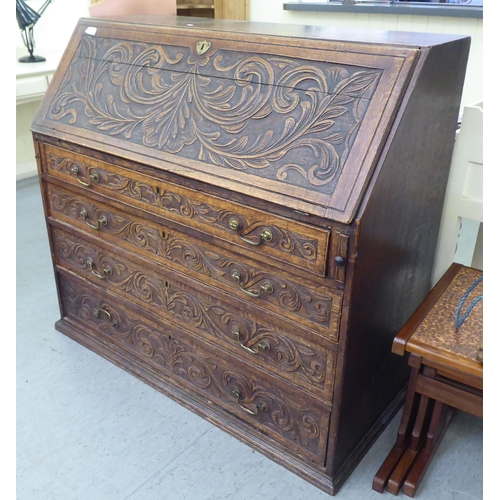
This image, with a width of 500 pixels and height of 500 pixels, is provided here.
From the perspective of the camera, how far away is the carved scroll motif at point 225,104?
120 cm

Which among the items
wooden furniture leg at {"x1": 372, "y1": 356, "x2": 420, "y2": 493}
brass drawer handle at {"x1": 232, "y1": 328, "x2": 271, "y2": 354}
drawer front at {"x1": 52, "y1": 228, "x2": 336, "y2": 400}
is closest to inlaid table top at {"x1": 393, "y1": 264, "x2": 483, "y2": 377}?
wooden furniture leg at {"x1": 372, "y1": 356, "x2": 420, "y2": 493}

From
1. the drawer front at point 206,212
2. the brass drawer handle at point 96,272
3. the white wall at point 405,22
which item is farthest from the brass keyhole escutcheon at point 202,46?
the white wall at point 405,22

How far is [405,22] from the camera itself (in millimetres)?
2936

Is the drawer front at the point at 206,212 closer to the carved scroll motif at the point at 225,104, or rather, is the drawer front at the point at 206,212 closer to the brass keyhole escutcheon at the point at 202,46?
the carved scroll motif at the point at 225,104

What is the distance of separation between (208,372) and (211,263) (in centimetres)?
40

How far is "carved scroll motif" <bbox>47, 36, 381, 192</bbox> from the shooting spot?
120 centimetres

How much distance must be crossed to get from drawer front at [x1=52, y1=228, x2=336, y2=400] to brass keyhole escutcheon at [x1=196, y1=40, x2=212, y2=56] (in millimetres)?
634

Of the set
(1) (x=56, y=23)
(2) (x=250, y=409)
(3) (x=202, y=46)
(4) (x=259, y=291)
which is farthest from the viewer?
(1) (x=56, y=23)

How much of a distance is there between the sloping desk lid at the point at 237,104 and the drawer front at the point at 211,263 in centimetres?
20

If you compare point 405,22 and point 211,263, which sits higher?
point 405,22

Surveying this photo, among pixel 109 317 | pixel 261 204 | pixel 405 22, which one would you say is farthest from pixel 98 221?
pixel 405 22

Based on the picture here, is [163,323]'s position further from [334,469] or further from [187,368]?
[334,469]

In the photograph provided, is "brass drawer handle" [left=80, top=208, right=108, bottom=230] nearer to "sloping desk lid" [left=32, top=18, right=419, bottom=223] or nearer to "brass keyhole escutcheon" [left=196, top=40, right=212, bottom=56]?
"sloping desk lid" [left=32, top=18, right=419, bottom=223]

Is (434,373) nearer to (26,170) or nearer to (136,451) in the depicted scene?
(136,451)
